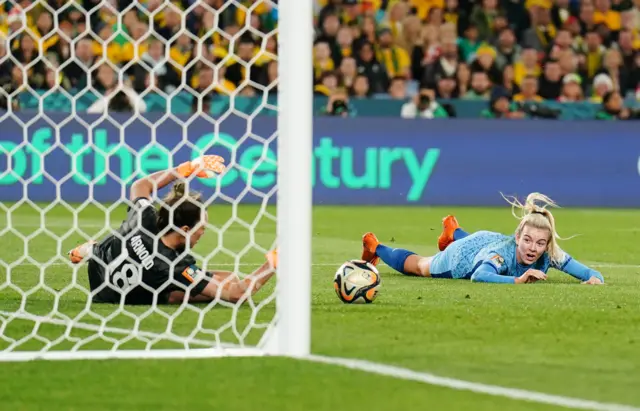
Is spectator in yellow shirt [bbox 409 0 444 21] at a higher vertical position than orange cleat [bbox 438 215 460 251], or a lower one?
higher

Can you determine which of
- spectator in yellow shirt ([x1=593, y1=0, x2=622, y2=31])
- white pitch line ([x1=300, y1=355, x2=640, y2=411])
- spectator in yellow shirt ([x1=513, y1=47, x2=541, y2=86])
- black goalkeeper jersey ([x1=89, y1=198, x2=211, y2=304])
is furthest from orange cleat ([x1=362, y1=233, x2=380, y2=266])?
spectator in yellow shirt ([x1=593, y1=0, x2=622, y2=31])

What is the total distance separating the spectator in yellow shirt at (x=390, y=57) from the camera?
16.8 meters

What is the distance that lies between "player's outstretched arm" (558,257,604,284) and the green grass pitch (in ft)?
0.35

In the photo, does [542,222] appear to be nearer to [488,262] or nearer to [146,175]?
[488,262]

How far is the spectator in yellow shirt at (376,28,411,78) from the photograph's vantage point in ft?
55.0

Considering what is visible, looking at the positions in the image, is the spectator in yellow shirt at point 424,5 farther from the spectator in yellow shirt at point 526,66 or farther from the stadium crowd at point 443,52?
the spectator in yellow shirt at point 526,66

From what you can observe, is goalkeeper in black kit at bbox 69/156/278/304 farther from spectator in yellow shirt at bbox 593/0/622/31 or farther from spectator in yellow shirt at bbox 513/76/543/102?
spectator in yellow shirt at bbox 593/0/622/31

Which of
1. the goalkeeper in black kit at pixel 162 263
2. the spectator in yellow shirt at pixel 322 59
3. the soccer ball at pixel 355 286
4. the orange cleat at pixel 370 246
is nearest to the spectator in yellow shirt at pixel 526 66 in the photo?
the spectator in yellow shirt at pixel 322 59

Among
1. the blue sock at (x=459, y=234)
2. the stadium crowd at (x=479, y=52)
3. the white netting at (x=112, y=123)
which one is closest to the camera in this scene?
the blue sock at (x=459, y=234)

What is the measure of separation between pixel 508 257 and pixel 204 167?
2244 mm

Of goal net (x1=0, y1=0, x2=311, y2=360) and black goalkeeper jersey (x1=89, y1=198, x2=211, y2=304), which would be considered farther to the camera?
black goalkeeper jersey (x1=89, y1=198, x2=211, y2=304)

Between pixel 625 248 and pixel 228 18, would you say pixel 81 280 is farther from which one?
pixel 228 18

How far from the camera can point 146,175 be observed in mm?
10719

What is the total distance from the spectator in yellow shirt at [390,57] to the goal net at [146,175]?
158 cm
